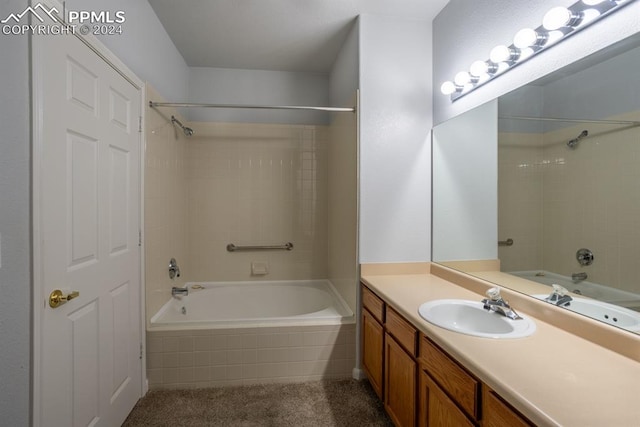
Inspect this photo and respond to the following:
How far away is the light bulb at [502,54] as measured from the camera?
5.12 ft

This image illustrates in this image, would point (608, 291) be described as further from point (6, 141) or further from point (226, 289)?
point (226, 289)

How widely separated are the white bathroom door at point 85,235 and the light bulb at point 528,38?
1949mm

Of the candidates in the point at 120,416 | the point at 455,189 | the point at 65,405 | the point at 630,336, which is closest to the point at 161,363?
the point at 120,416

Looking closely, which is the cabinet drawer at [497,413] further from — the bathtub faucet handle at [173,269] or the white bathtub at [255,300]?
the bathtub faucet handle at [173,269]

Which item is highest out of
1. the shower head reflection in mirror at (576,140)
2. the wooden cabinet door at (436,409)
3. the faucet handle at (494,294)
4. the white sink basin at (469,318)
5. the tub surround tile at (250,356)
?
the shower head reflection in mirror at (576,140)

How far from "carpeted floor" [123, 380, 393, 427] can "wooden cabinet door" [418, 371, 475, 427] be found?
0.60 metres

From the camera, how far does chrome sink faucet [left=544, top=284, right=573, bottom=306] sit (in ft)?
4.20

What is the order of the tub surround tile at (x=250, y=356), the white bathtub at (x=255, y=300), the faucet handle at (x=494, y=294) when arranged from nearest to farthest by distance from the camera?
the faucet handle at (x=494, y=294), the tub surround tile at (x=250, y=356), the white bathtub at (x=255, y=300)

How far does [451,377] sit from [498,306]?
0.44 metres

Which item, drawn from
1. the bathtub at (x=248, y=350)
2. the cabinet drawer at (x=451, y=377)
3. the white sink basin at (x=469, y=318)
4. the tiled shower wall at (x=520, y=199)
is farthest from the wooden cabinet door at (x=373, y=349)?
the tiled shower wall at (x=520, y=199)

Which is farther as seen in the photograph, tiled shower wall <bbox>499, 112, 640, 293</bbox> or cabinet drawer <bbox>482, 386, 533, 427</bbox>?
tiled shower wall <bbox>499, 112, 640, 293</bbox>

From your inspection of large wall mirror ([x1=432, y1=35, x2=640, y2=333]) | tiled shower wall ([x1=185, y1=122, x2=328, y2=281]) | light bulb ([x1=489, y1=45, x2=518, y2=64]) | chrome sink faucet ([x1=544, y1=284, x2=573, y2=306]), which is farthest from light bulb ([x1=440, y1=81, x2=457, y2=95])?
tiled shower wall ([x1=185, y1=122, x2=328, y2=281])

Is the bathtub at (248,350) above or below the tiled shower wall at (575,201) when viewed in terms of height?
below

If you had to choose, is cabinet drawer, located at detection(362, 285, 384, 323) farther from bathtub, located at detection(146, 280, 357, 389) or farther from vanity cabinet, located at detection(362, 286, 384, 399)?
bathtub, located at detection(146, 280, 357, 389)
